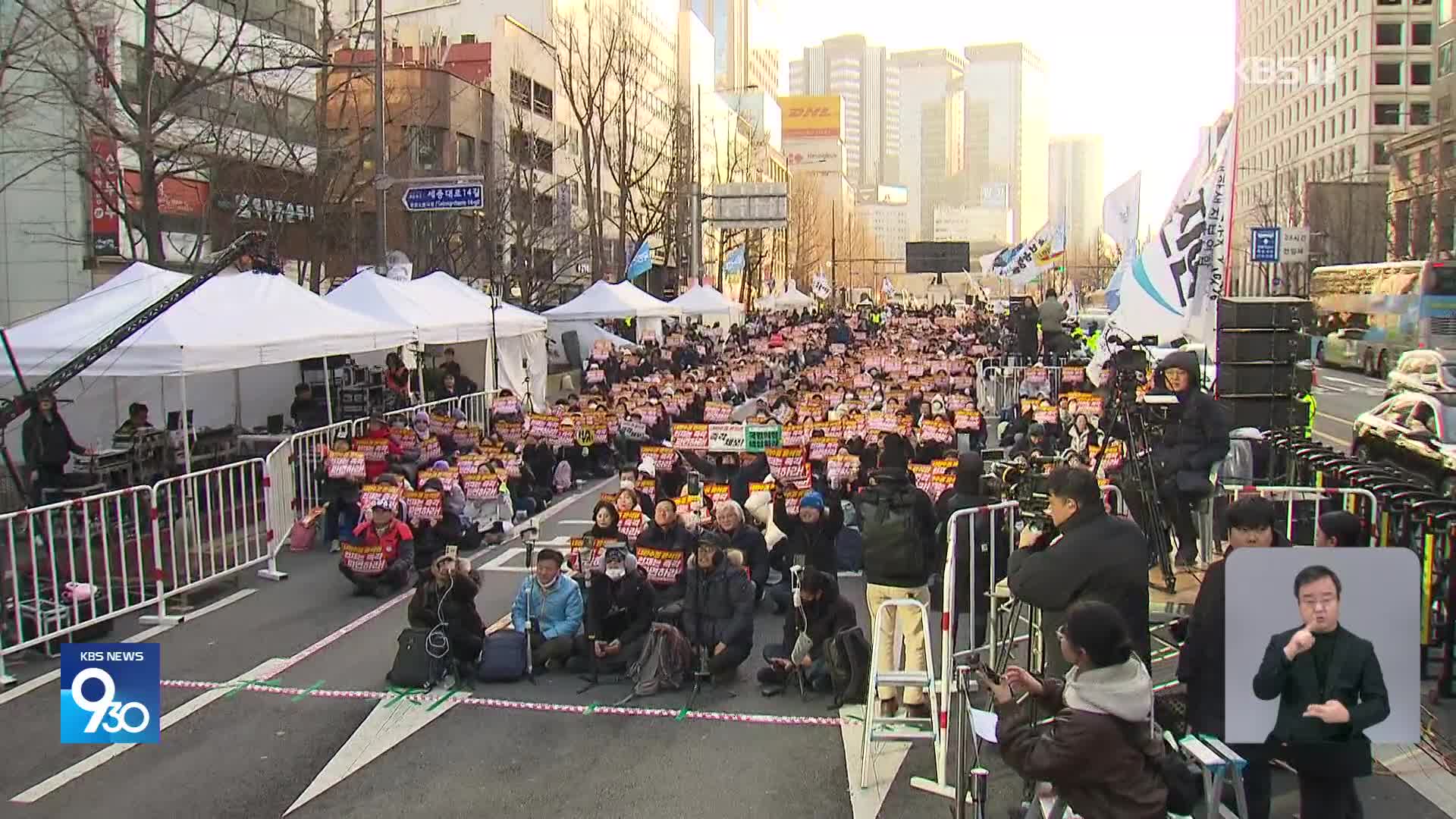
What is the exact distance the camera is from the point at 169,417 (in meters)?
17.8

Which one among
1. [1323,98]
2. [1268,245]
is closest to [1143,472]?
[1268,245]

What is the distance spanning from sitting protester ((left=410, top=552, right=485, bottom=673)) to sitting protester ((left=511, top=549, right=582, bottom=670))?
425mm

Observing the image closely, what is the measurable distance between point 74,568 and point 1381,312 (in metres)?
40.1

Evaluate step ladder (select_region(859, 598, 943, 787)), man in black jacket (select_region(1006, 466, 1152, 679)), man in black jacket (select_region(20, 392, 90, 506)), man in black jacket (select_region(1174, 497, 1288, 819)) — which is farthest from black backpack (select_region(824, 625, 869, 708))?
man in black jacket (select_region(20, 392, 90, 506))

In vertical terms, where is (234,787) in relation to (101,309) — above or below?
below

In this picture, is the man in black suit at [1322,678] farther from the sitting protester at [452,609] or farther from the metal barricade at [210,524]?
the metal barricade at [210,524]

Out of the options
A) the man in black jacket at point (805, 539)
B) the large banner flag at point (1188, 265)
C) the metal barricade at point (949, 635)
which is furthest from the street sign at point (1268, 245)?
the metal barricade at point (949, 635)

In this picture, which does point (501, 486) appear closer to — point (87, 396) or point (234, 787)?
point (87, 396)

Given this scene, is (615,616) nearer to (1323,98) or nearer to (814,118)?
(1323,98)

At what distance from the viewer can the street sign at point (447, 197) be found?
20.4m

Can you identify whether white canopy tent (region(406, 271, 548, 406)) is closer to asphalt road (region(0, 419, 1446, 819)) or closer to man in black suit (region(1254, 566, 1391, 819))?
asphalt road (region(0, 419, 1446, 819))

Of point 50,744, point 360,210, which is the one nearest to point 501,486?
point 50,744

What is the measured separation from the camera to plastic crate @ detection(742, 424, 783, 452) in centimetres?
1466

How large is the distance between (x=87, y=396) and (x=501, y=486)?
656 cm
